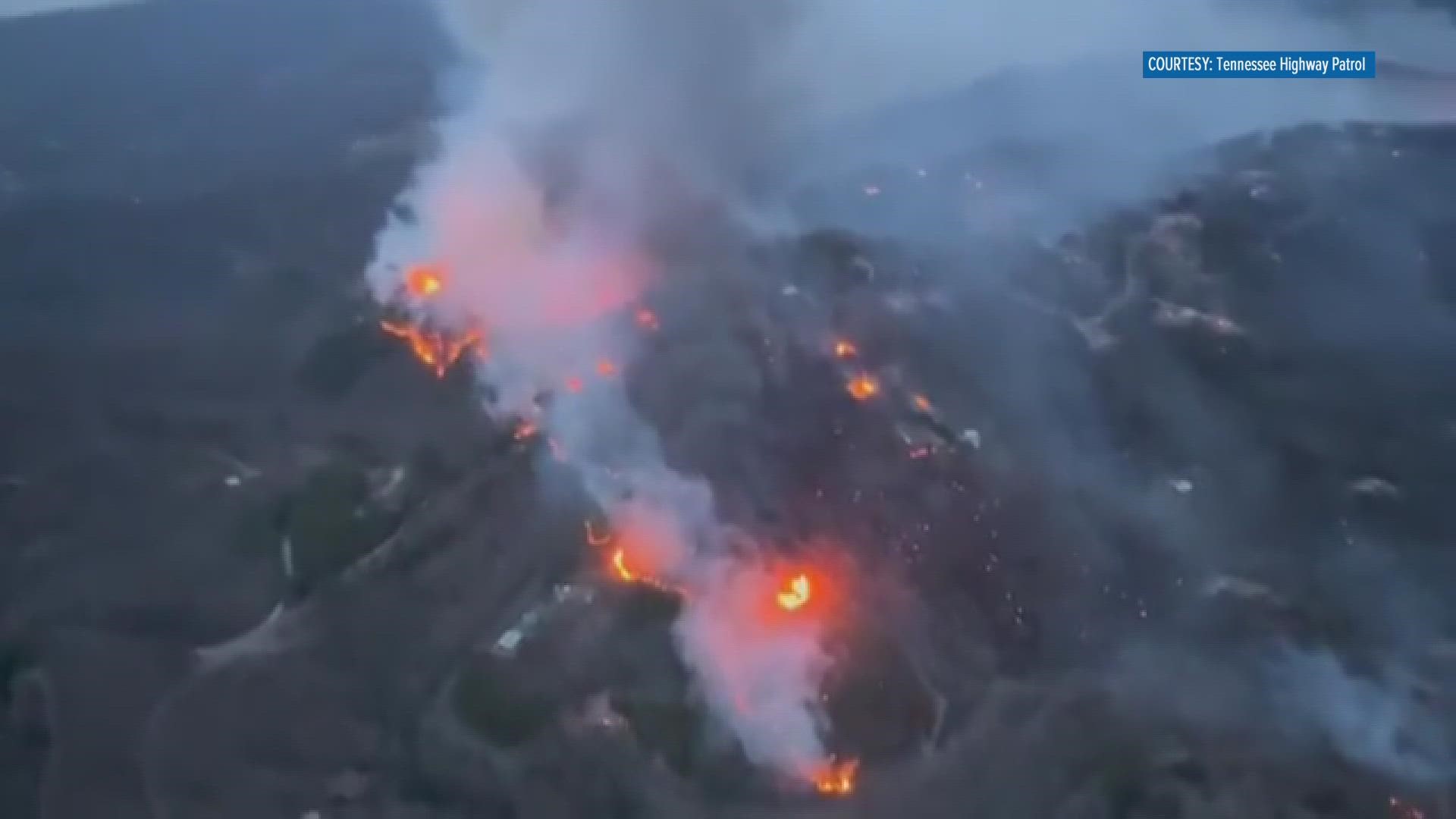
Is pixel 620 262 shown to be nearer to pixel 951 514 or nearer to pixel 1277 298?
pixel 951 514

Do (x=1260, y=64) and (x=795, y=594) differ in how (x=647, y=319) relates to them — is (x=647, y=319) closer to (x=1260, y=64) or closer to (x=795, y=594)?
(x=795, y=594)

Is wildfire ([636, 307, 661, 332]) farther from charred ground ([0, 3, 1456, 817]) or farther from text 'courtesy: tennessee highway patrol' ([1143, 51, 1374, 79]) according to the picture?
text 'courtesy: tennessee highway patrol' ([1143, 51, 1374, 79])

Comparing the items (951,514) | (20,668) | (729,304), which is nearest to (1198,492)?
(951,514)

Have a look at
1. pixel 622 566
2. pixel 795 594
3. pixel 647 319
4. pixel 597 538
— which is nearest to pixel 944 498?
pixel 795 594

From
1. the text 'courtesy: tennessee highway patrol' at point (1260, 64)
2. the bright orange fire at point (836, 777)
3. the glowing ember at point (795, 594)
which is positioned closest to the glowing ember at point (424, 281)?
the glowing ember at point (795, 594)

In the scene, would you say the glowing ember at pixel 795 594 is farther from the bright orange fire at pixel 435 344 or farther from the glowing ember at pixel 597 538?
the bright orange fire at pixel 435 344
